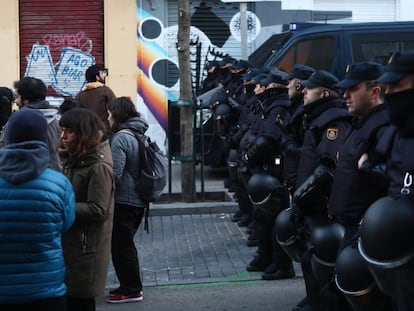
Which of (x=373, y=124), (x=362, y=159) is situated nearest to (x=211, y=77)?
(x=373, y=124)

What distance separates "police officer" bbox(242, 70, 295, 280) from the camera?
7.13 m

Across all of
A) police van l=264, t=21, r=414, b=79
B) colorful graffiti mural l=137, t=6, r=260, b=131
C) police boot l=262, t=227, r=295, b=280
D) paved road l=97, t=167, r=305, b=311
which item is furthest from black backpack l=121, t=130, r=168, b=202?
colorful graffiti mural l=137, t=6, r=260, b=131

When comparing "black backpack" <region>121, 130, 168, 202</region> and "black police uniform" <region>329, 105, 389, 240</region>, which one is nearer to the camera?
"black police uniform" <region>329, 105, 389, 240</region>

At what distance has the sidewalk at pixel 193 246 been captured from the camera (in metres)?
7.67

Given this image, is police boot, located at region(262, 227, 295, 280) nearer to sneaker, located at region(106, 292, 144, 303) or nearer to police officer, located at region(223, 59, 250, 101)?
sneaker, located at region(106, 292, 144, 303)

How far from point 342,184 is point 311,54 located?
7.35 meters

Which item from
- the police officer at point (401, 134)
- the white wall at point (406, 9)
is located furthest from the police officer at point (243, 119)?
the white wall at point (406, 9)

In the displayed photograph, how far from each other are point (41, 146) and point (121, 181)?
2.62 metres

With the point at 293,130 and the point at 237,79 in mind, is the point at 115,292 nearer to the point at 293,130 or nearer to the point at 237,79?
the point at 293,130

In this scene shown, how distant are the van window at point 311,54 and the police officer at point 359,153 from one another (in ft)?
22.5

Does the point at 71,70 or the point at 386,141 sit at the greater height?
the point at 71,70

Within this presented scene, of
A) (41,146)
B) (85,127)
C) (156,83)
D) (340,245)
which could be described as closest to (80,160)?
(85,127)

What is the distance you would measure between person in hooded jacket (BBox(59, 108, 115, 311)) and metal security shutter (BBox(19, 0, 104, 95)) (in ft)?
36.9

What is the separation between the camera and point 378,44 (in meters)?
11.8
